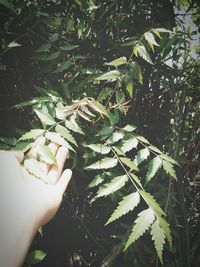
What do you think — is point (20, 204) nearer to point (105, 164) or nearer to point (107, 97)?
point (105, 164)

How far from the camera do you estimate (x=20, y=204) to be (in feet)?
4.13

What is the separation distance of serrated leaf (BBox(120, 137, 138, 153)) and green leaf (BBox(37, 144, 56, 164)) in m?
0.43

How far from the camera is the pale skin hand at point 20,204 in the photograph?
3.82 ft

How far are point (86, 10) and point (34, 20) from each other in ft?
1.22

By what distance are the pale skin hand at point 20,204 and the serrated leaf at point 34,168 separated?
20 millimetres

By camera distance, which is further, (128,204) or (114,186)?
(114,186)

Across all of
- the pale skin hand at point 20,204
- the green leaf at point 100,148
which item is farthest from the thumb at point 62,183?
the green leaf at point 100,148

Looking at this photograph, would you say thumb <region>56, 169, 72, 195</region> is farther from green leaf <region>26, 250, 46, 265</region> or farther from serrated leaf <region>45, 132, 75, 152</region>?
green leaf <region>26, 250, 46, 265</region>

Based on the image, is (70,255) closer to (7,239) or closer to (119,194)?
(119,194)

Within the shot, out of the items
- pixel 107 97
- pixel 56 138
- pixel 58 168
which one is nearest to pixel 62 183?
pixel 58 168

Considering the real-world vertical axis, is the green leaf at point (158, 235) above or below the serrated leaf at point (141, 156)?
below

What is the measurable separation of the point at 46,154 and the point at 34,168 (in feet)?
0.28

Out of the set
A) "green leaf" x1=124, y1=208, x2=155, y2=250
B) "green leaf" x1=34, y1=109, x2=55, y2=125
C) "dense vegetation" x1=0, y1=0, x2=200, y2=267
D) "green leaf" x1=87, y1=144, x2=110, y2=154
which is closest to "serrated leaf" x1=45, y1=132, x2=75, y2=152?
"green leaf" x1=34, y1=109, x2=55, y2=125

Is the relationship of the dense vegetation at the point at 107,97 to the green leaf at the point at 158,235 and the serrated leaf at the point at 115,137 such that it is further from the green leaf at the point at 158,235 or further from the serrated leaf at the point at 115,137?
the green leaf at the point at 158,235
